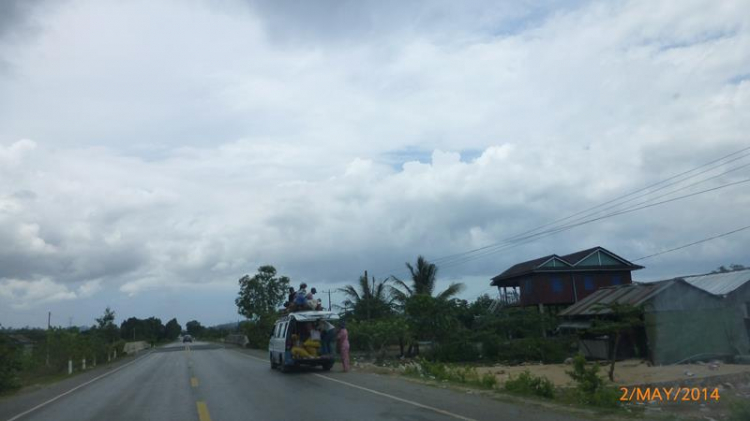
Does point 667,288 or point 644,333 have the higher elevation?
point 667,288

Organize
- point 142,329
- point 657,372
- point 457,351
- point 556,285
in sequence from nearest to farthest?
point 657,372 < point 457,351 < point 556,285 < point 142,329

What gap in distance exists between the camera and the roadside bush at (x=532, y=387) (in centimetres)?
1472

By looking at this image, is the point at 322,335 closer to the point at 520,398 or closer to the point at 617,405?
the point at 520,398

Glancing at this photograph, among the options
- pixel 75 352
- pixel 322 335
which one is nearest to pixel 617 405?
pixel 322 335

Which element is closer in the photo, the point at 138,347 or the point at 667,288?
the point at 667,288

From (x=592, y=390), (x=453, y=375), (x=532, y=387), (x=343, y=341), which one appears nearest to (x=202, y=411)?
(x=532, y=387)

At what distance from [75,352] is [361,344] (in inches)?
672

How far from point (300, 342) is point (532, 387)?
10.5 m

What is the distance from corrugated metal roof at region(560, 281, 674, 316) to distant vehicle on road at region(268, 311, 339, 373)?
10.5 metres

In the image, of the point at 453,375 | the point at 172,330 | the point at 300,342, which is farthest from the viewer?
the point at 172,330

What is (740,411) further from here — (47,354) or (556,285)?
(556,285)

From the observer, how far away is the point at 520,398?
Answer: 572 inches

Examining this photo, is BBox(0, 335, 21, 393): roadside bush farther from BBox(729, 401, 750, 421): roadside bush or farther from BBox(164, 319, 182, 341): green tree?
BBox(164, 319, 182, 341): green tree

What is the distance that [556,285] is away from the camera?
45.7m
